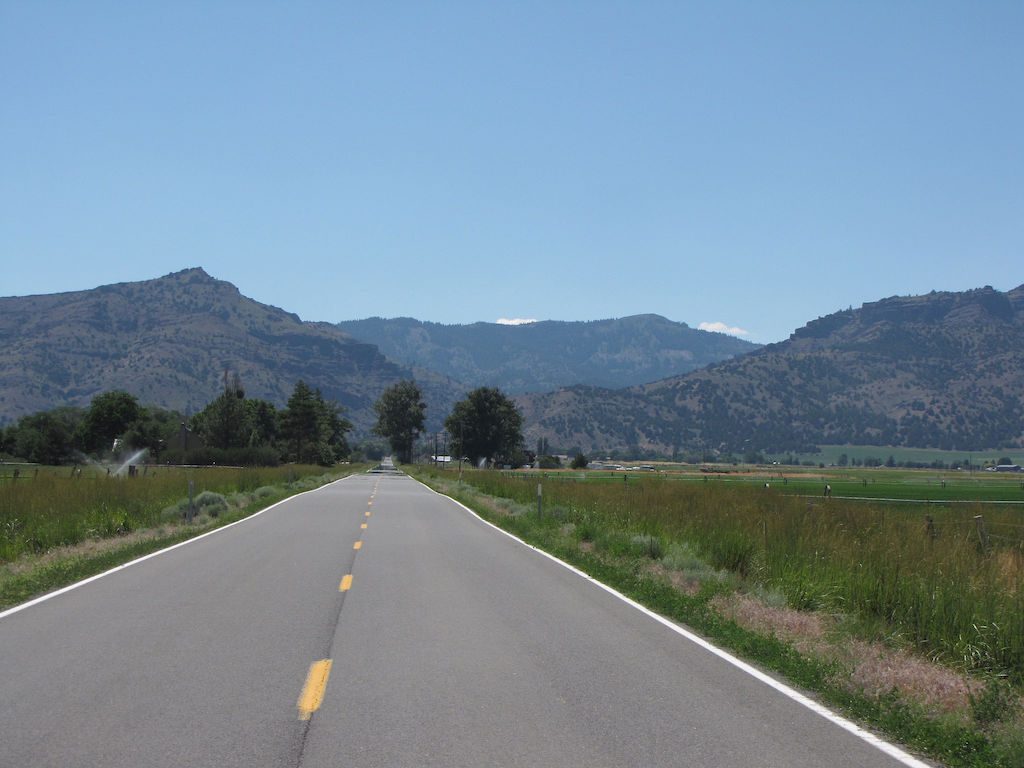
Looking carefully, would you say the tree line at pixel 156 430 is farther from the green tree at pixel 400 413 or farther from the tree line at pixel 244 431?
the green tree at pixel 400 413

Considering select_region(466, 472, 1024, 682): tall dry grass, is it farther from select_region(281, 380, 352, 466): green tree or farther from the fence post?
select_region(281, 380, 352, 466): green tree

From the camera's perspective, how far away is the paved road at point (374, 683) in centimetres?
654

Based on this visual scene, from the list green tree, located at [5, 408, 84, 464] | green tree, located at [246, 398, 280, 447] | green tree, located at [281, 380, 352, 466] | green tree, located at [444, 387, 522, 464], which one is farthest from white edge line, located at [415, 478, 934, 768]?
green tree, located at [444, 387, 522, 464]

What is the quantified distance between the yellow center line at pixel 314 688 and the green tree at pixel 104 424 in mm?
123670

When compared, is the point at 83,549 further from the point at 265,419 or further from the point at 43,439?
the point at 265,419

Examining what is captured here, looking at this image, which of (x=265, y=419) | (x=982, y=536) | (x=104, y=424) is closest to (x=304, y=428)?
(x=265, y=419)

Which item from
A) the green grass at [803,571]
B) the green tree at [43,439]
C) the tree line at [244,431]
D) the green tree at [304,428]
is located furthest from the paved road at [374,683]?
the green tree at [43,439]

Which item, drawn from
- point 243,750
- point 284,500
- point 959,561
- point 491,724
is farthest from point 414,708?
point 284,500

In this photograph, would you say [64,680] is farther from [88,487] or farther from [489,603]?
[88,487]

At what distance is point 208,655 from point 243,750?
3.19 m

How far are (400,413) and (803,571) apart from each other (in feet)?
503

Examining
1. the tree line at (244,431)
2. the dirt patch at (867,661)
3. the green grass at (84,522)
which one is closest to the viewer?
the dirt patch at (867,661)

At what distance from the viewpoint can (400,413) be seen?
166000 millimetres

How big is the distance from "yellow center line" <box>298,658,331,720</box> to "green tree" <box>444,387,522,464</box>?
13542 cm
